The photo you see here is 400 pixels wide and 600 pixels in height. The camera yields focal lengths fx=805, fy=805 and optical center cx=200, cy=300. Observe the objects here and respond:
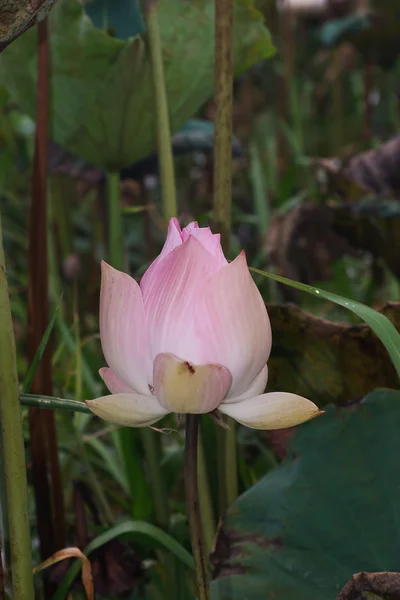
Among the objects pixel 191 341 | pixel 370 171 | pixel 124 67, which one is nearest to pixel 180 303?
pixel 191 341

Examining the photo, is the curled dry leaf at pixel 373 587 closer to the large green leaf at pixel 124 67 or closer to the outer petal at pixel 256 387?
the outer petal at pixel 256 387

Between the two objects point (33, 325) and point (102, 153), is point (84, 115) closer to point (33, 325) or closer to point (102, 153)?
point (102, 153)

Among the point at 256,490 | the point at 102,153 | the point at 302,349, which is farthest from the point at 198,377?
the point at 102,153

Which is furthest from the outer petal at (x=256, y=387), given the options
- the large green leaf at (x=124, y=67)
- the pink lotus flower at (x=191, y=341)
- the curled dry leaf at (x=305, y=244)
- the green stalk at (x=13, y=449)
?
the curled dry leaf at (x=305, y=244)

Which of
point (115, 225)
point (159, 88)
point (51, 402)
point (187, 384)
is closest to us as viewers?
point (187, 384)

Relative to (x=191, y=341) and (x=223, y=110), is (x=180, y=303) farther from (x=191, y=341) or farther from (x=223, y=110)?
(x=223, y=110)

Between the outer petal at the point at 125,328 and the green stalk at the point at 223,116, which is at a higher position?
the green stalk at the point at 223,116

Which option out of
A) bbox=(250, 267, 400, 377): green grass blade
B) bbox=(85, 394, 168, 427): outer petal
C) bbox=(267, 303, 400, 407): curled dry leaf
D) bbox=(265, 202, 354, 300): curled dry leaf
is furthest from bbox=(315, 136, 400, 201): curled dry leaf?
bbox=(85, 394, 168, 427): outer petal
